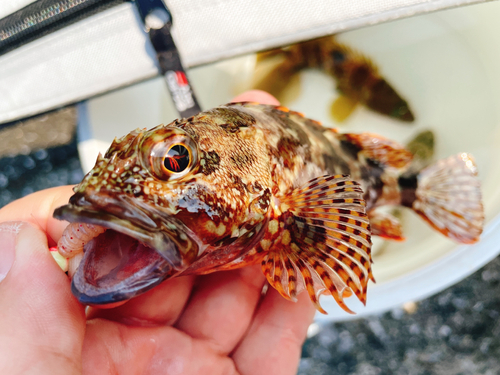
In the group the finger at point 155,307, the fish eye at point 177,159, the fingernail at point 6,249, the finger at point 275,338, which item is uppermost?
the fish eye at point 177,159

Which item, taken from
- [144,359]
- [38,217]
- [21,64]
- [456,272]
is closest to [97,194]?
[38,217]

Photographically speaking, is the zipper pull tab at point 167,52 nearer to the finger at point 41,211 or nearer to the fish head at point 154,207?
the finger at point 41,211

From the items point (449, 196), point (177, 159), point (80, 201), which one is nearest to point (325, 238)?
point (177, 159)

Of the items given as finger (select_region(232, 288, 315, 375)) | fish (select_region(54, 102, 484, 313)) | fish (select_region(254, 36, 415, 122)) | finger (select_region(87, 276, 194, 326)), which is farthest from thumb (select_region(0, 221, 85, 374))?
fish (select_region(254, 36, 415, 122))

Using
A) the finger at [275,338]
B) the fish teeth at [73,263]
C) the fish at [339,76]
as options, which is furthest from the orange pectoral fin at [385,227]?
the fish teeth at [73,263]

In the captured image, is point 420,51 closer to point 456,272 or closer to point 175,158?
point 456,272

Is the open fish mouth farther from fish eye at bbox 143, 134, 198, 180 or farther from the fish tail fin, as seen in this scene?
the fish tail fin

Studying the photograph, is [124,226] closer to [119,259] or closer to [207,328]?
[119,259]
